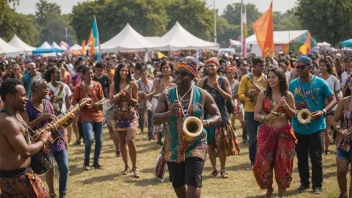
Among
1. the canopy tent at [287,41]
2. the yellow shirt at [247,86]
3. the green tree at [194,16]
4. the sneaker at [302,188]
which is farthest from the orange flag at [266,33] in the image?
the green tree at [194,16]

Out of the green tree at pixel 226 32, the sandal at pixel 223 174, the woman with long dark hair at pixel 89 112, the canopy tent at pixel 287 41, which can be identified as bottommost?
the sandal at pixel 223 174

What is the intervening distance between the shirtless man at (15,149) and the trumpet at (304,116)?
12.2 feet

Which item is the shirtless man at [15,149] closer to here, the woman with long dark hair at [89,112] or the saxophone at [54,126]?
the saxophone at [54,126]

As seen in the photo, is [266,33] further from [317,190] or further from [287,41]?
[287,41]

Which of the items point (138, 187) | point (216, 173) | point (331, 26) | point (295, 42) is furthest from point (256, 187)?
point (331, 26)

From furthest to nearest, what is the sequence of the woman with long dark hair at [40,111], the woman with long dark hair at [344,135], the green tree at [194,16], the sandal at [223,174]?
1. the green tree at [194,16]
2. the sandal at [223,174]
3. the woman with long dark hair at [40,111]
4. the woman with long dark hair at [344,135]

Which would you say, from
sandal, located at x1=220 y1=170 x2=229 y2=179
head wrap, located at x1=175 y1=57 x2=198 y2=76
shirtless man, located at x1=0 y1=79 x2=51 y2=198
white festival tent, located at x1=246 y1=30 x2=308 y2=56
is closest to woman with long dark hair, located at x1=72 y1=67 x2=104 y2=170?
sandal, located at x1=220 y1=170 x2=229 y2=179

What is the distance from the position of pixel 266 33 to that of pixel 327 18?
35.0 meters

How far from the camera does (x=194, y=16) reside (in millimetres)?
86312

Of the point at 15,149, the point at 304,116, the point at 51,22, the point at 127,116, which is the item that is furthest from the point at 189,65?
the point at 51,22

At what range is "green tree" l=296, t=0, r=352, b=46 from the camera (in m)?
46.8

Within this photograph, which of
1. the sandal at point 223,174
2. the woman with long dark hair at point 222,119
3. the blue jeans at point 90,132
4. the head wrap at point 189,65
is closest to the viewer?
the head wrap at point 189,65

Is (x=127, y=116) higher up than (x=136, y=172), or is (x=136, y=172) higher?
(x=127, y=116)

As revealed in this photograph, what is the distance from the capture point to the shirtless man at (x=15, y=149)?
4.93 m
